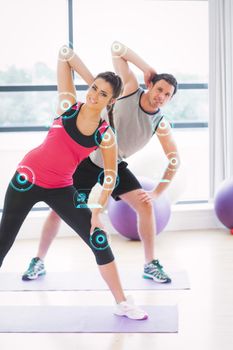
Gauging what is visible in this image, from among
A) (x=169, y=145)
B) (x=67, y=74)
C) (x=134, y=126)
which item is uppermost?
(x=67, y=74)

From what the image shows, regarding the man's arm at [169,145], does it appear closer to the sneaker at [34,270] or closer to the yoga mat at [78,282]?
the yoga mat at [78,282]

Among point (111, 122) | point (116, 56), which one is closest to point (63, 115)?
point (111, 122)

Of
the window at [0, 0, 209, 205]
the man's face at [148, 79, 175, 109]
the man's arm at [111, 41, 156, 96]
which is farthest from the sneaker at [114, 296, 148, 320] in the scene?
the window at [0, 0, 209, 205]

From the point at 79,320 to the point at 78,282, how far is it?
63cm

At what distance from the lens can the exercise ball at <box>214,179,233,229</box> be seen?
424 cm

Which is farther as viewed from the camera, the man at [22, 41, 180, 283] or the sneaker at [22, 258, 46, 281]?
the sneaker at [22, 258, 46, 281]

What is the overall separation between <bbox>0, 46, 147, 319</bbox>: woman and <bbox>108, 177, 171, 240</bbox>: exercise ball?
1.57 metres

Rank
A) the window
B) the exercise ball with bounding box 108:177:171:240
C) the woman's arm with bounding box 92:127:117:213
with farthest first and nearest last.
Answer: the window < the exercise ball with bounding box 108:177:171:240 < the woman's arm with bounding box 92:127:117:213

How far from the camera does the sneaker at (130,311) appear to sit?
2567 mm

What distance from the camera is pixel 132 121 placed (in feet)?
8.63

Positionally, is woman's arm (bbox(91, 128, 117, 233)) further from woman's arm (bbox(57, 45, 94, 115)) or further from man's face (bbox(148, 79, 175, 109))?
man's face (bbox(148, 79, 175, 109))

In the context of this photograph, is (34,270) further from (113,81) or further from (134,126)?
(113,81)

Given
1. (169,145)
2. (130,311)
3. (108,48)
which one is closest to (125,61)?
(169,145)

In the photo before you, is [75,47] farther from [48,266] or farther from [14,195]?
[14,195]
